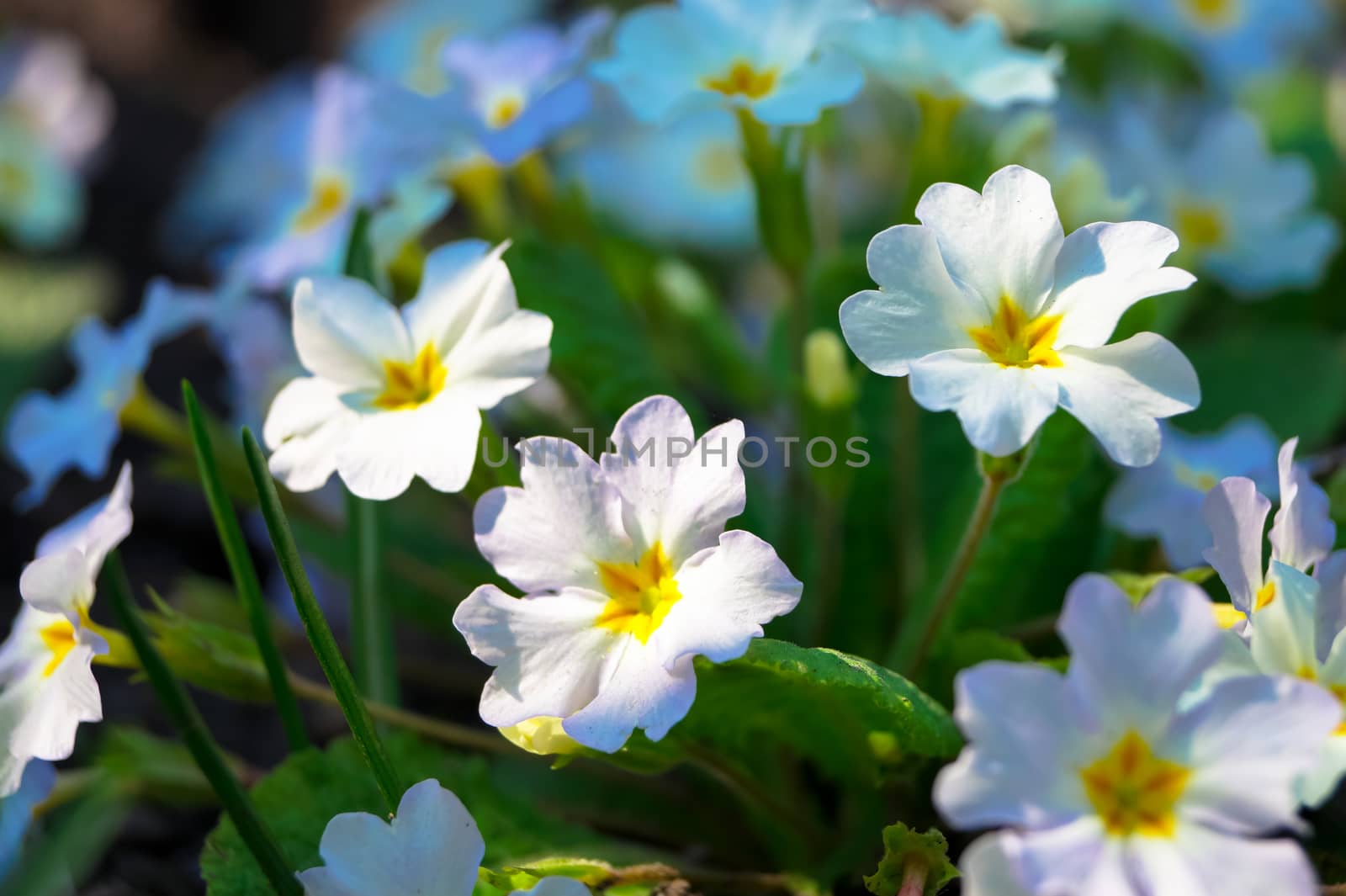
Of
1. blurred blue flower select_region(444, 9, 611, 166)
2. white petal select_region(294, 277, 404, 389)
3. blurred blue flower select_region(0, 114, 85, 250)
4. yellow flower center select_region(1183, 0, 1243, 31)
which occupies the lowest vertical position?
blurred blue flower select_region(0, 114, 85, 250)

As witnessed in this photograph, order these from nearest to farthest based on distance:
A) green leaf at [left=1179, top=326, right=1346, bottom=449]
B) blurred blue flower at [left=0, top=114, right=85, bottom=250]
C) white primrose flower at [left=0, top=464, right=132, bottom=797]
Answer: white primrose flower at [left=0, top=464, right=132, bottom=797] < green leaf at [left=1179, top=326, right=1346, bottom=449] < blurred blue flower at [left=0, top=114, right=85, bottom=250]

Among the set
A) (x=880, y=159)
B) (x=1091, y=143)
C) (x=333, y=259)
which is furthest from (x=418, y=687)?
(x=880, y=159)

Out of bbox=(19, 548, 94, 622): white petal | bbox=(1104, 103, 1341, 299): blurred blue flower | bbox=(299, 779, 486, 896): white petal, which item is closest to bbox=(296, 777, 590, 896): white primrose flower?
bbox=(299, 779, 486, 896): white petal

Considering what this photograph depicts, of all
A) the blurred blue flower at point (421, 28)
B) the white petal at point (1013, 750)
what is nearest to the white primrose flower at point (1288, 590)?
the white petal at point (1013, 750)

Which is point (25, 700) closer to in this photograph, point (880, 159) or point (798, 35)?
point (798, 35)

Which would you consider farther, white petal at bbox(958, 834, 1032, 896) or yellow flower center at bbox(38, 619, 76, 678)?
yellow flower center at bbox(38, 619, 76, 678)

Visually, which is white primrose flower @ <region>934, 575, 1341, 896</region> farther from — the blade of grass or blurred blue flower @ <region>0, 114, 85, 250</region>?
blurred blue flower @ <region>0, 114, 85, 250</region>

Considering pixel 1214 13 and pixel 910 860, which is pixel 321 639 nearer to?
pixel 910 860
